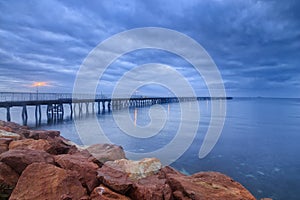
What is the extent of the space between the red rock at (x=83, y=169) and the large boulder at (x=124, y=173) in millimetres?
151

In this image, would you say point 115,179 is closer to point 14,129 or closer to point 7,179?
point 7,179

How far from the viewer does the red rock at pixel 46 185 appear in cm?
377

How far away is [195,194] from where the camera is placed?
447 centimetres

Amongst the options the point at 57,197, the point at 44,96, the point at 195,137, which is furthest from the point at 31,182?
the point at 44,96

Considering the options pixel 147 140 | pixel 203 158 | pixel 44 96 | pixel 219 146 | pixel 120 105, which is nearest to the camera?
pixel 203 158

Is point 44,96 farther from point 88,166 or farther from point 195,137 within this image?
point 88,166

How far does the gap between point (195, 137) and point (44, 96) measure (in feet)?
106

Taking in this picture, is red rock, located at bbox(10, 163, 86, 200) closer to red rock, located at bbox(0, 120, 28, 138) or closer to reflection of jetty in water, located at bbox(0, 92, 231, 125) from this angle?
red rock, located at bbox(0, 120, 28, 138)

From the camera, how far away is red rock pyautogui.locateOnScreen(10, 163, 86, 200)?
3766mm

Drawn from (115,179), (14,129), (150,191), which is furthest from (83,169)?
(14,129)

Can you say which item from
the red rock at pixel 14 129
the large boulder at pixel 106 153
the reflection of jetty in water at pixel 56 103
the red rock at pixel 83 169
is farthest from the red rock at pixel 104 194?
the reflection of jetty in water at pixel 56 103

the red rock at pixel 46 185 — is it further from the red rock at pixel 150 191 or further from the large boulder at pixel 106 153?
the large boulder at pixel 106 153

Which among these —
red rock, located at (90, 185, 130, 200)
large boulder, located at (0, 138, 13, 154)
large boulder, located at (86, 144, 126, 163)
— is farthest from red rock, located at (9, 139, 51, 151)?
red rock, located at (90, 185, 130, 200)

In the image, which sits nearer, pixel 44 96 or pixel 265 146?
pixel 265 146
